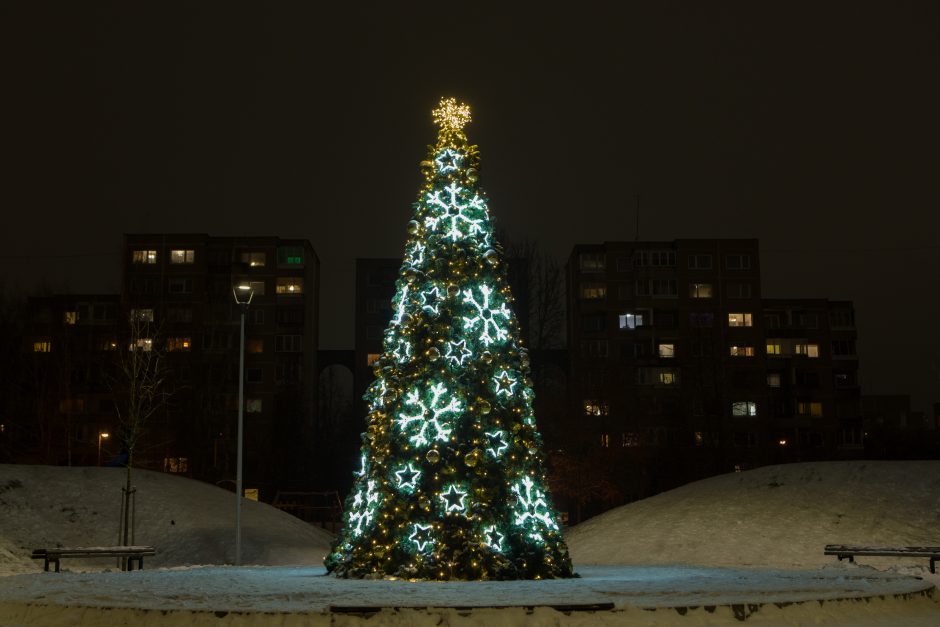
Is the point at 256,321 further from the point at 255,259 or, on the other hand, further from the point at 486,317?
the point at 486,317

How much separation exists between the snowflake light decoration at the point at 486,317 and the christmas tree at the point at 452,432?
0.06ft

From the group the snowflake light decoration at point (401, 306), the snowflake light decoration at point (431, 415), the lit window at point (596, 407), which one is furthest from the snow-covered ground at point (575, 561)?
the lit window at point (596, 407)

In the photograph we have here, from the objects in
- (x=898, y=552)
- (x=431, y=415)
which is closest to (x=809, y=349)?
(x=898, y=552)

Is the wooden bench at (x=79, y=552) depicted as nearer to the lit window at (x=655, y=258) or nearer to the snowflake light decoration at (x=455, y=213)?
the snowflake light decoration at (x=455, y=213)

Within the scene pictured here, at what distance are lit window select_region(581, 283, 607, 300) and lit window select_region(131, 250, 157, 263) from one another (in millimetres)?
37299

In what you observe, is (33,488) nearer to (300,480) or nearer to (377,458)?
(377,458)

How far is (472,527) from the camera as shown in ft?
57.4

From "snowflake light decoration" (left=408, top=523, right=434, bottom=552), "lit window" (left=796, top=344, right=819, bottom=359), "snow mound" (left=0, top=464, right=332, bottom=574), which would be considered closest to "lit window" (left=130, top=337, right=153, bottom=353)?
"snow mound" (left=0, top=464, right=332, bottom=574)

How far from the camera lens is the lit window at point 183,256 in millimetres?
91188

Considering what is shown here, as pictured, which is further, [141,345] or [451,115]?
[141,345]

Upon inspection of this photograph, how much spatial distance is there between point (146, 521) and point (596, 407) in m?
26.5

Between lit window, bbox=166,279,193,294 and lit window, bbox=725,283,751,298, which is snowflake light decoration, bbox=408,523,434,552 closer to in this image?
lit window, bbox=725,283,751,298

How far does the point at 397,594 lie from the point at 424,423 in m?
4.40

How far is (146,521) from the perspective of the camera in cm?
3347
